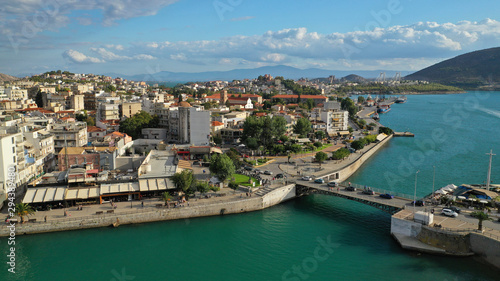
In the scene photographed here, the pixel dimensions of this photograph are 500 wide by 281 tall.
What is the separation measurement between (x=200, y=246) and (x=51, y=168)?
14.5 meters

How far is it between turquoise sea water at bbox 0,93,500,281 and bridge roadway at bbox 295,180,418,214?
82 centimetres

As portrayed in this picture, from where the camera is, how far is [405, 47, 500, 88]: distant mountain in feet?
526

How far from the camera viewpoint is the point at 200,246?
16.6 m

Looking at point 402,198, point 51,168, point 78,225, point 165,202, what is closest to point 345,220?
point 402,198

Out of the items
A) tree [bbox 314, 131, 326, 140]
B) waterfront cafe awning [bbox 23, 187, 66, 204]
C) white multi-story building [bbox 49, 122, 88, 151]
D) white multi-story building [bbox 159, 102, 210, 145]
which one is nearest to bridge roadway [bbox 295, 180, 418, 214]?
white multi-story building [bbox 159, 102, 210, 145]

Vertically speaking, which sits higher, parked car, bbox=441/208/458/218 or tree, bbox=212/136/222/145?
tree, bbox=212/136/222/145

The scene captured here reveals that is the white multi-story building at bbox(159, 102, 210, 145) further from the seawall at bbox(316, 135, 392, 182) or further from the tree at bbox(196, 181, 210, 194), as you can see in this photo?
the tree at bbox(196, 181, 210, 194)

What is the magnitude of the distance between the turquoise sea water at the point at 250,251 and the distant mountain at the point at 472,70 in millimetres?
173610

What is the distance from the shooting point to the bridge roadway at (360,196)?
728 inches

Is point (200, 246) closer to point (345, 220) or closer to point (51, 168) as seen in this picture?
point (345, 220)

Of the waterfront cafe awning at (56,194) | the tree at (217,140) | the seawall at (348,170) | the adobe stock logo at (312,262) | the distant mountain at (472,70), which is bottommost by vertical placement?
the adobe stock logo at (312,262)

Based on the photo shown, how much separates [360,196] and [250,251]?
765 centimetres

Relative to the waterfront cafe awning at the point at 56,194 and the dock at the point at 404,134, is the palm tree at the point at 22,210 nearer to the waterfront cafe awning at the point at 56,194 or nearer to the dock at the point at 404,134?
the waterfront cafe awning at the point at 56,194

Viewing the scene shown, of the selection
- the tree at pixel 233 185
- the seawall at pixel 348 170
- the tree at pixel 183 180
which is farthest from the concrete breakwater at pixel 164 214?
the seawall at pixel 348 170
